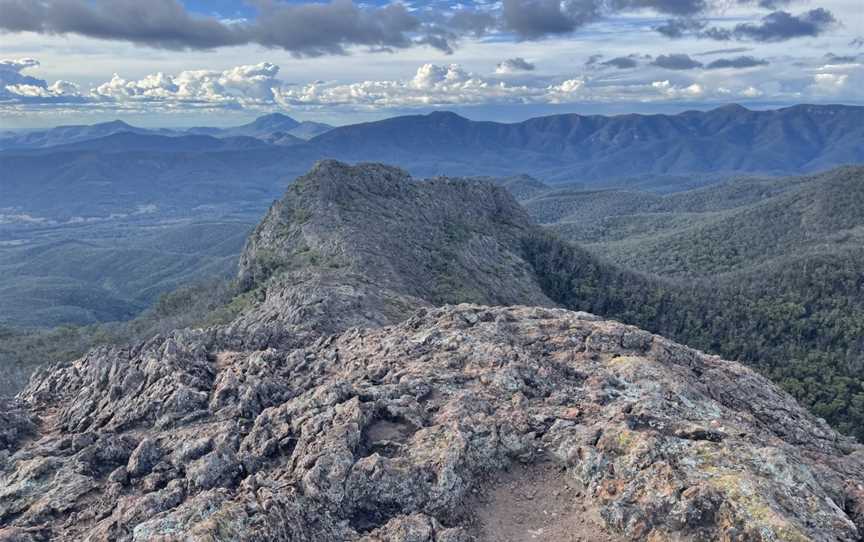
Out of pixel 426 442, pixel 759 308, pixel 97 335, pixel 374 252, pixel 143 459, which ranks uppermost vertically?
pixel 426 442

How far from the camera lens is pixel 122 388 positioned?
166 feet

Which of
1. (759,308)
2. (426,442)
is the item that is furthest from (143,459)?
(759,308)

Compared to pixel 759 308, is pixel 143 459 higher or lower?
higher

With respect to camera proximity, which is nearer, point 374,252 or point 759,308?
point 374,252

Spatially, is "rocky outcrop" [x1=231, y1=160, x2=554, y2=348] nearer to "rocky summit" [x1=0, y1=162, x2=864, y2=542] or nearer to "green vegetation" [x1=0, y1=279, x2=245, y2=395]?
"green vegetation" [x1=0, y1=279, x2=245, y2=395]

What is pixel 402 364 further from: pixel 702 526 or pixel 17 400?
pixel 17 400

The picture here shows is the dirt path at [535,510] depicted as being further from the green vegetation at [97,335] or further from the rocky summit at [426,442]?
the green vegetation at [97,335]

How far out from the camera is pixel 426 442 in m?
36.4

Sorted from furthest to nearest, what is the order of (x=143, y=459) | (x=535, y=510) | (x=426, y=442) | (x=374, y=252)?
(x=374, y=252), (x=143, y=459), (x=426, y=442), (x=535, y=510)

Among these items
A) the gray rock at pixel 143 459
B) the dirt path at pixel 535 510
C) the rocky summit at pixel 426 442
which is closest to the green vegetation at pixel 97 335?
the rocky summit at pixel 426 442

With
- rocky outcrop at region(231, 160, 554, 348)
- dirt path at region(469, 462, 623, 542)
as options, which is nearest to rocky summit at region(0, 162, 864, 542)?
dirt path at region(469, 462, 623, 542)

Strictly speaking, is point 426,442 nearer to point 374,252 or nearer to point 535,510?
point 535,510

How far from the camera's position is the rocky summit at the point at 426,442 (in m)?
30.5

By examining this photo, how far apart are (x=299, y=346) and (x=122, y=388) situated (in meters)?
16.5
